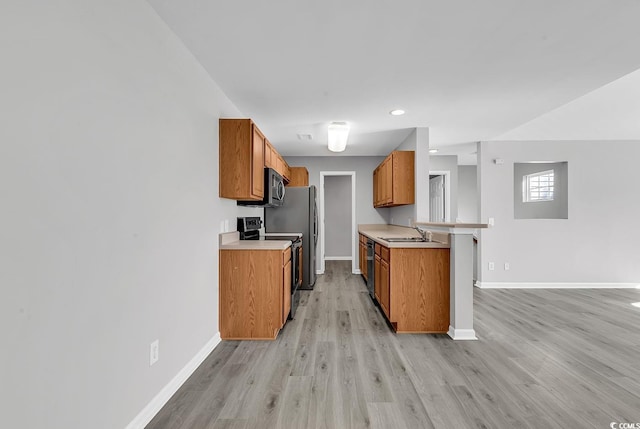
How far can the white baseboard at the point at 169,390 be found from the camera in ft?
4.98

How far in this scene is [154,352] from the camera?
1.66 metres

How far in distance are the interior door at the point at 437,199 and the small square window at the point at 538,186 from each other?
1.42 metres

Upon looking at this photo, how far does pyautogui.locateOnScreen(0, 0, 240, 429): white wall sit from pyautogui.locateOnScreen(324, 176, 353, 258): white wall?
589 centimetres

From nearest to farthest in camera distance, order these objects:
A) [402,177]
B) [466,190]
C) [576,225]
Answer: [402,177]
[576,225]
[466,190]

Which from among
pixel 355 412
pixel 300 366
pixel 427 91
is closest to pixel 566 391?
pixel 355 412

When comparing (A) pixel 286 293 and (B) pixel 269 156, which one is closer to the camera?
(A) pixel 286 293

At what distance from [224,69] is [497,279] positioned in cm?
504

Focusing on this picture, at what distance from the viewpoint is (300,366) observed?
2186mm

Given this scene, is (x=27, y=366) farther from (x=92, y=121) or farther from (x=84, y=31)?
(x=84, y=31)

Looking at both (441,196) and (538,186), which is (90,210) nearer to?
(441,196)

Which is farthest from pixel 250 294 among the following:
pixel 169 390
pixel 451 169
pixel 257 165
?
pixel 451 169

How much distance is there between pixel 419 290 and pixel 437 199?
3.87m

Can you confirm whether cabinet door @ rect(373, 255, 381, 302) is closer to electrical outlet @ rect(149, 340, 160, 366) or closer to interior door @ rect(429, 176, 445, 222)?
electrical outlet @ rect(149, 340, 160, 366)

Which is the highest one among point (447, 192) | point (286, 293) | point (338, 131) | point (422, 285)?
point (338, 131)
